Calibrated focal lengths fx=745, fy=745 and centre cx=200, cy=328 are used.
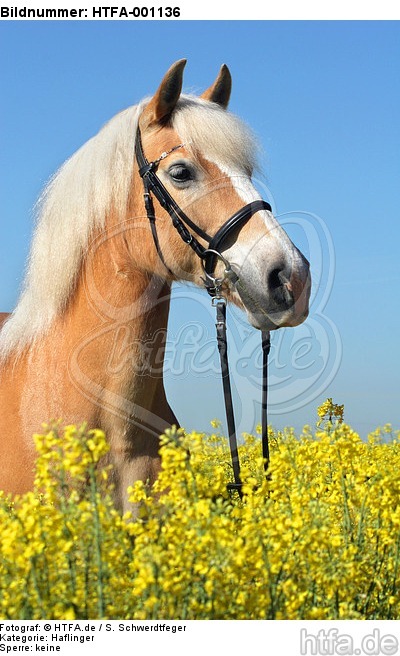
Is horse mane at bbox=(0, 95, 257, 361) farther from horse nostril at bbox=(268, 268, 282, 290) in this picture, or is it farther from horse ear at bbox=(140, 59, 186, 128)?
horse nostril at bbox=(268, 268, 282, 290)

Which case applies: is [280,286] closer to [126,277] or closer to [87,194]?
[126,277]

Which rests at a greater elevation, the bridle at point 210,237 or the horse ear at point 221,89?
the horse ear at point 221,89

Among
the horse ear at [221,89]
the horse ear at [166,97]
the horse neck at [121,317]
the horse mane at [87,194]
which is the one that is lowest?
the horse neck at [121,317]

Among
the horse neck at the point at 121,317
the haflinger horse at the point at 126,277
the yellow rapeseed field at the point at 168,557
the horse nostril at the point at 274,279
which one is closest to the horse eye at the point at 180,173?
the haflinger horse at the point at 126,277

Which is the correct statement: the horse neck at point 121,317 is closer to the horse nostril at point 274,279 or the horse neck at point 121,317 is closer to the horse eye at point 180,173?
the horse eye at point 180,173

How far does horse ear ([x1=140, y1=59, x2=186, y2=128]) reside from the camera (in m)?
4.54

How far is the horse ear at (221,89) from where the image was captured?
5.21 meters

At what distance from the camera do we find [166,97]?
181 inches

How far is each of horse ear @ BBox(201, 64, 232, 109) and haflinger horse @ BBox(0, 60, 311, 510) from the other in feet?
1.64

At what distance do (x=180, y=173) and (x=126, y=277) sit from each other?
0.71 meters

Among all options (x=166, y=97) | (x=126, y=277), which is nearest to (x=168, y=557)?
(x=126, y=277)

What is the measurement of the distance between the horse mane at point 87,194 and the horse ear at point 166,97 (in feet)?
0.24

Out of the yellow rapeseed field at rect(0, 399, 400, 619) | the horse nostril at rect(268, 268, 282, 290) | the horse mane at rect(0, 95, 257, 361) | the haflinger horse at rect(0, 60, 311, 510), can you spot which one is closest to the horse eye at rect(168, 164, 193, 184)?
the haflinger horse at rect(0, 60, 311, 510)

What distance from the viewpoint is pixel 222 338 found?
4512 mm
